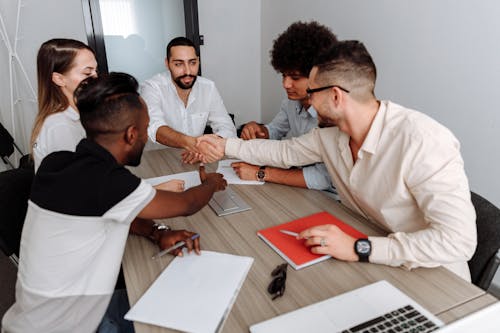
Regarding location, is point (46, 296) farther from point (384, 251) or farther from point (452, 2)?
point (452, 2)

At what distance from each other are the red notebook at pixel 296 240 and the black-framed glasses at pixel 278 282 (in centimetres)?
5

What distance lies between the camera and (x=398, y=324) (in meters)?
0.75

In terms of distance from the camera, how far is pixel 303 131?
1.98 meters

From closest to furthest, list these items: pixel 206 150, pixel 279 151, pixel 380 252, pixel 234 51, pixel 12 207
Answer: pixel 380 252 → pixel 12 207 → pixel 279 151 → pixel 206 150 → pixel 234 51

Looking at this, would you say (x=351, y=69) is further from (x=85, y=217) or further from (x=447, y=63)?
(x=447, y=63)

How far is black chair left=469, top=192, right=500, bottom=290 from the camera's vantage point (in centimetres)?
106

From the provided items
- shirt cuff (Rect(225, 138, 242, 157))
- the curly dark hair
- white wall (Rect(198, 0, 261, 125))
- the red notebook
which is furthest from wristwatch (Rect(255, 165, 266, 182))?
white wall (Rect(198, 0, 261, 125))

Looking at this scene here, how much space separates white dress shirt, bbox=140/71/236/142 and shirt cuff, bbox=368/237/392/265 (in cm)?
152

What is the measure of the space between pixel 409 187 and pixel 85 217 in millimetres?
959

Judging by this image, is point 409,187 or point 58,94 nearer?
point 409,187

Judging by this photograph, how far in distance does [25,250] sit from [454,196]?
4.12ft

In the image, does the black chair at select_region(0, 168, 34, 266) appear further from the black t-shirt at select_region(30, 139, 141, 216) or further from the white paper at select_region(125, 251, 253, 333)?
the white paper at select_region(125, 251, 253, 333)

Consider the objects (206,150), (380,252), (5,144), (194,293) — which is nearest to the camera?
(194,293)

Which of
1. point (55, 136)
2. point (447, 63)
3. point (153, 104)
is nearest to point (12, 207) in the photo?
point (55, 136)
